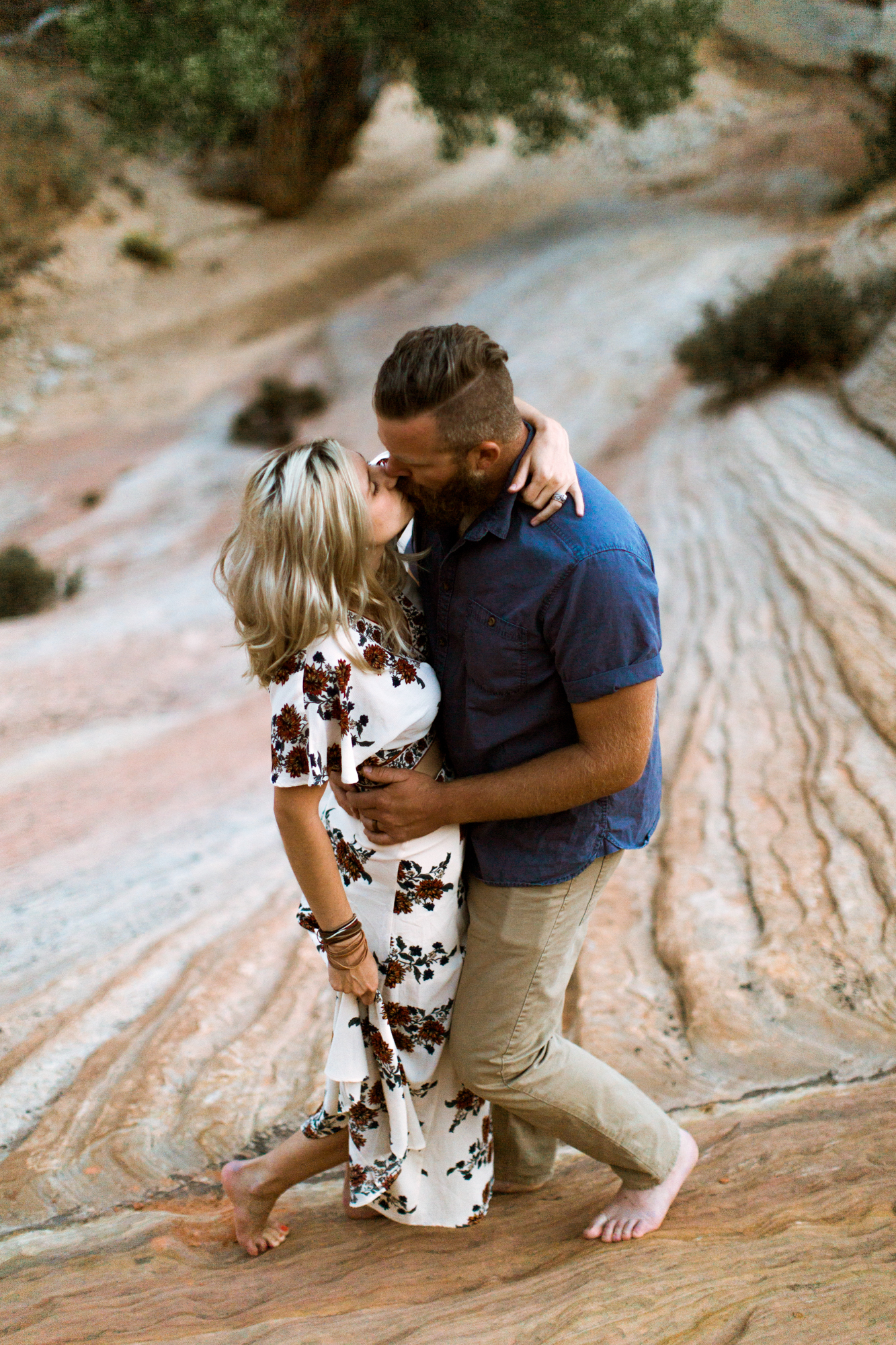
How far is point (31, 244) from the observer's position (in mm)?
12164

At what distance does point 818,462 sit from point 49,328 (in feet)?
30.5

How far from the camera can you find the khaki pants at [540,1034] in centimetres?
181

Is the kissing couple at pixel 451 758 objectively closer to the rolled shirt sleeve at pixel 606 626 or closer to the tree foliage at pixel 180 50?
the rolled shirt sleeve at pixel 606 626

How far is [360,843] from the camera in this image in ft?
6.09

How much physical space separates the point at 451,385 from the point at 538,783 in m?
0.68

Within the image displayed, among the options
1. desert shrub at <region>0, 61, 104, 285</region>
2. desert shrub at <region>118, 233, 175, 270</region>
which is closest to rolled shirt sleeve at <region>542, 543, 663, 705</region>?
desert shrub at <region>0, 61, 104, 285</region>

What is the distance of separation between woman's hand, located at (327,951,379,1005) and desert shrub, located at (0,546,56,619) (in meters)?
6.14

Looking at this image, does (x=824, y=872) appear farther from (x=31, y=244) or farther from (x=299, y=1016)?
(x=31, y=244)

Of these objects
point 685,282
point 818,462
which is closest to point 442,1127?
point 818,462

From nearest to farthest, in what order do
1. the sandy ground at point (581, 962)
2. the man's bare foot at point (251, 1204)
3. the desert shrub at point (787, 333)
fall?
the sandy ground at point (581, 962), the man's bare foot at point (251, 1204), the desert shrub at point (787, 333)

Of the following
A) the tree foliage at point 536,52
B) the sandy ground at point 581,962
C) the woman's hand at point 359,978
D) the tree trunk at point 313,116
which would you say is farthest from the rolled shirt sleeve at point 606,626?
the tree trunk at point 313,116

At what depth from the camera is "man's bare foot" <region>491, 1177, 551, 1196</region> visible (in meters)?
2.19

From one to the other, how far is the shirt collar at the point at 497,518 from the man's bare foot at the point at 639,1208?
1.31 metres

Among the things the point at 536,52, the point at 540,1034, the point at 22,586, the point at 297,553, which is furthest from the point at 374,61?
the point at 540,1034
